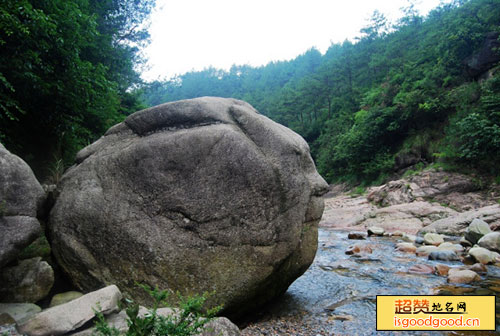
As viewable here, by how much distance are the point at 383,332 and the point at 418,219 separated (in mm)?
11209

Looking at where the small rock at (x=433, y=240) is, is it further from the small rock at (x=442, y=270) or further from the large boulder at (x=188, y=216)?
the large boulder at (x=188, y=216)

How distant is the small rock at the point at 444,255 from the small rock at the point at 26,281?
8.31 meters

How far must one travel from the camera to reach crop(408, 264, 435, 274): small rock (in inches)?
267

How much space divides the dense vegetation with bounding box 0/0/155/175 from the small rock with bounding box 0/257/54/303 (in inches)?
141

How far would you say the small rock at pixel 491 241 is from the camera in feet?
26.2

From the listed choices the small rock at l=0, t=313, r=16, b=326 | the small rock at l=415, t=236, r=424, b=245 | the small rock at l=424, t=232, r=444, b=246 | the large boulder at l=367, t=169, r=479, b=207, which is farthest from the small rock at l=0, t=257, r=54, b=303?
the large boulder at l=367, t=169, r=479, b=207

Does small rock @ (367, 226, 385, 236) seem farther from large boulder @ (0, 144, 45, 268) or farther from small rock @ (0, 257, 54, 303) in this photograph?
large boulder @ (0, 144, 45, 268)

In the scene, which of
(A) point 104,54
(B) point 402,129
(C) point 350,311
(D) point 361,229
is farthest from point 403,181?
(A) point 104,54

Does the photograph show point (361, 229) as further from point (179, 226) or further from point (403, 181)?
point (179, 226)

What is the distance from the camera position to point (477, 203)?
573 inches

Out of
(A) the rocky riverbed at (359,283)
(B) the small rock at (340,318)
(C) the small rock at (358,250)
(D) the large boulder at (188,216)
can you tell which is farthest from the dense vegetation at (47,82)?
(C) the small rock at (358,250)

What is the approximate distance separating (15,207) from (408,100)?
86.4 feet

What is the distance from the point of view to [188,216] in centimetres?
404

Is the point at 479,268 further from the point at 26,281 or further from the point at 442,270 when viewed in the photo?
the point at 26,281
